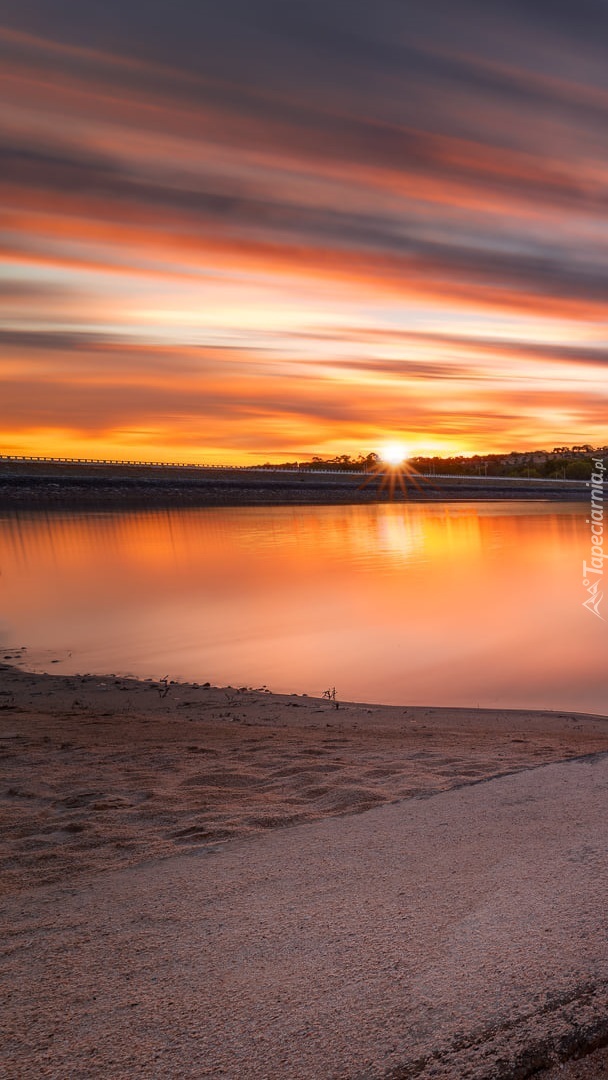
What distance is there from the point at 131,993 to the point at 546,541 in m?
39.6

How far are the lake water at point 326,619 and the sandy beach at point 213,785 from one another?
79.4 inches

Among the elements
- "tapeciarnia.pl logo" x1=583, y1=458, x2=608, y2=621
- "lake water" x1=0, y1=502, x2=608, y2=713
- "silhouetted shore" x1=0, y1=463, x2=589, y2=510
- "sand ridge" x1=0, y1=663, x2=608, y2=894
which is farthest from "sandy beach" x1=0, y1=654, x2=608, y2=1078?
"silhouetted shore" x1=0, y1=463, x2=589, y2=510

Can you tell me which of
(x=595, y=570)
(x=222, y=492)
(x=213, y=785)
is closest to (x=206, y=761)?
(x=213, y=785)

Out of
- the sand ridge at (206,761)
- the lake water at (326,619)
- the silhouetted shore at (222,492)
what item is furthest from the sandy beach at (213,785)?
the silhouetted shore at (222,492)

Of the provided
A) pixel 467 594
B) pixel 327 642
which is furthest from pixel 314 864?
pixel 467 594

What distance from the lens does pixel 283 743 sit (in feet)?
22.9

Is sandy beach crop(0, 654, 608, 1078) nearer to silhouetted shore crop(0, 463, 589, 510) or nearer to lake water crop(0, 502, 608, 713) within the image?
lake water crop(0, 502, 608, 713)

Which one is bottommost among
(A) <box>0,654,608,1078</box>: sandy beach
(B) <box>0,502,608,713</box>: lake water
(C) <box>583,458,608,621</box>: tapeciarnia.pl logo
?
(C) <box>583,458,608,621</box>: tapeciarnia.pl logo

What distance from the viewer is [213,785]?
5559 mm

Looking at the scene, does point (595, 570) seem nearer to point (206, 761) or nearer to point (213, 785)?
point (206, 761)

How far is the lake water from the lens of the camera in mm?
11336

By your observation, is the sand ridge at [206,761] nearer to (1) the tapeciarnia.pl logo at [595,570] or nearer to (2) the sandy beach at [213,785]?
(2) the sandy beach at [213,785]

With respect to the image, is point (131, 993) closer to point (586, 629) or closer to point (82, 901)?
point (82, 901)

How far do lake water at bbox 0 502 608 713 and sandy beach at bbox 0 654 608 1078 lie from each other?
79.4 inches
